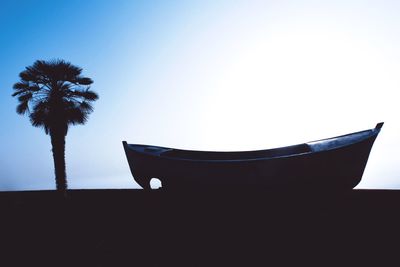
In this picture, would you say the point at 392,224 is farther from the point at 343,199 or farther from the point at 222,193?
the point at 222,193

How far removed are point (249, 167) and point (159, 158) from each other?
3005 mm

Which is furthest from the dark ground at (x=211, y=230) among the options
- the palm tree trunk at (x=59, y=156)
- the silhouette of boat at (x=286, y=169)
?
the palm tree trunk at (x=59, y=156)

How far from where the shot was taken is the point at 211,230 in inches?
237

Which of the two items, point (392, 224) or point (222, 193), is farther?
point (222, 193)

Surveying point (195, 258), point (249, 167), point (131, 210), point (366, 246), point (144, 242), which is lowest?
point (366, 246)

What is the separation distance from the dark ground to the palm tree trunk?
4.36m

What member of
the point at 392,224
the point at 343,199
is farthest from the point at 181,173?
the point at 392,224

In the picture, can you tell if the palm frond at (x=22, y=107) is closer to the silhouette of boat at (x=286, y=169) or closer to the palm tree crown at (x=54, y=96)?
the palm tree crown at (x=54, y=96)

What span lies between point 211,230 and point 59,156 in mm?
9897

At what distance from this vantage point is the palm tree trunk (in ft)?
41.6

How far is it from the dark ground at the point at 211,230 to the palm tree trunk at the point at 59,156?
172 inches

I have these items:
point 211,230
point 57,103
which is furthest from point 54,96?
point 211,230

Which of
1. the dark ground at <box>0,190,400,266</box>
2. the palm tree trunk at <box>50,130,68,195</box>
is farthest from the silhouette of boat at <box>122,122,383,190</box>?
the palm tree trunk at <box>50,130,68,195</box>

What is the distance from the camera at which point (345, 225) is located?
5.57 meters
